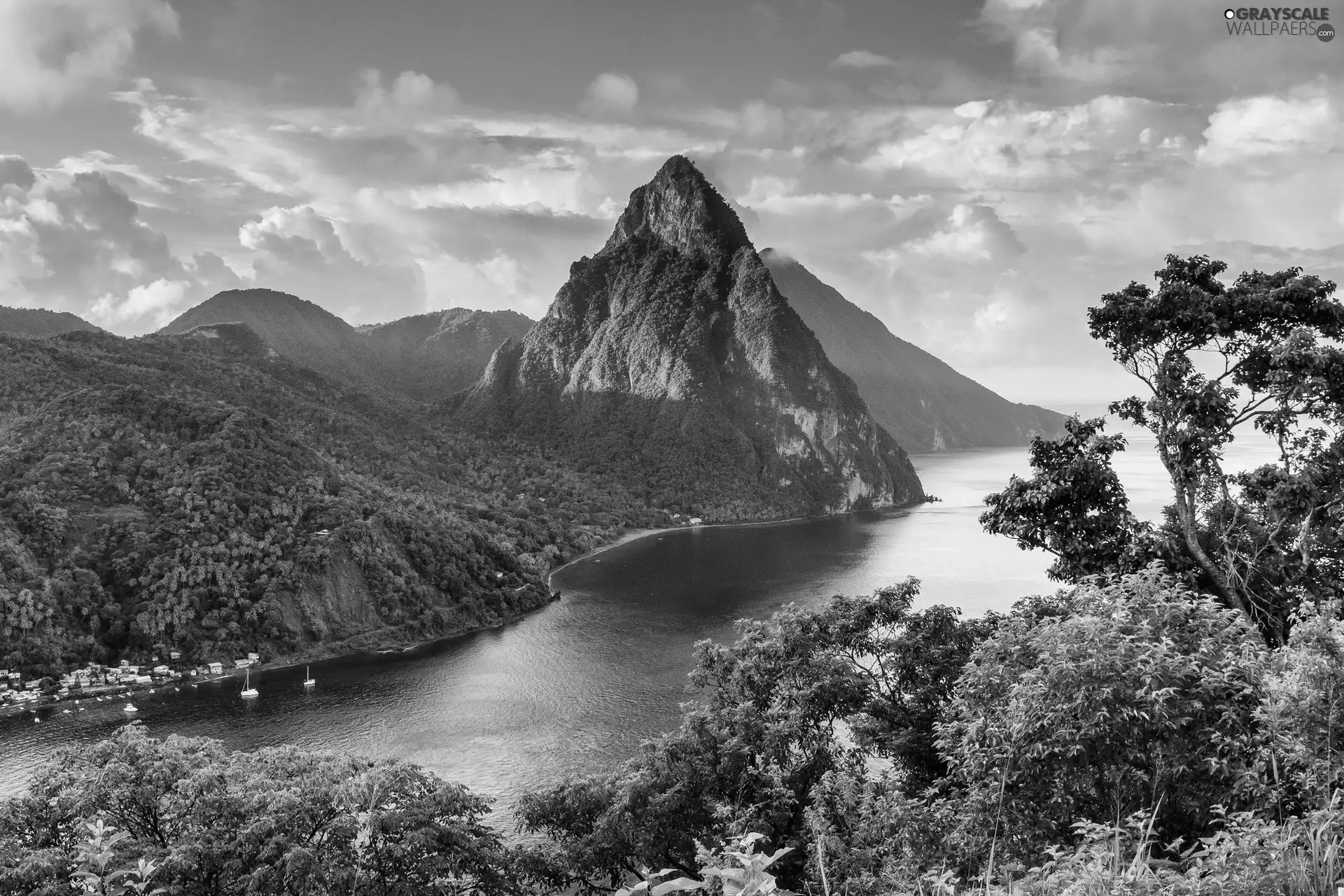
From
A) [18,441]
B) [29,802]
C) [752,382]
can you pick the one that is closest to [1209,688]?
[29,802]

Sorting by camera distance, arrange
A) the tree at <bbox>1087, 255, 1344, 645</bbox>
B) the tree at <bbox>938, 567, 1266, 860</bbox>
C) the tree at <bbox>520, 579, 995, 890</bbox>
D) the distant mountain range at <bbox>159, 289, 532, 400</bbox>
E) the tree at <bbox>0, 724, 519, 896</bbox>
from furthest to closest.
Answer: the distant mountain range at <bbox>159, 289, 532, 400</bbox> → the tree at <bbox>520, 579, 995, 890</bbox> → the tree at <bbox>0, 724, 519, 896</bbox> → the tree at <bbox>1087, 255, 1344, 645</bbox> → the tree at <bbox>938, 567, 1266, 860</bbox>

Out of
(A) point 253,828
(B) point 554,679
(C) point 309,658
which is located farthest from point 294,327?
(A) point 253,828

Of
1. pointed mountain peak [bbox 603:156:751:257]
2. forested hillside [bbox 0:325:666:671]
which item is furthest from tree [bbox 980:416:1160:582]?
pointed mountain peak [bbox 603:156:751:257]

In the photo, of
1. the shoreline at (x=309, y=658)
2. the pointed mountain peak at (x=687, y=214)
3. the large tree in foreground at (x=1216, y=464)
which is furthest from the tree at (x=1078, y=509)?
the pointed mountain peak at (x=687, y=214)

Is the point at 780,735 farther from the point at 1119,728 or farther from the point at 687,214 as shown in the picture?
the point at 687,214

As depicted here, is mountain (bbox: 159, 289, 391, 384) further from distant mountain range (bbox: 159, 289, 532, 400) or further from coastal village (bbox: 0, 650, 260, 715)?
coastal village (bbox: 0, 650, 260, 715)

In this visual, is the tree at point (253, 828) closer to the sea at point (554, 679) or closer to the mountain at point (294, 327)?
the sea at point (554, 679)
